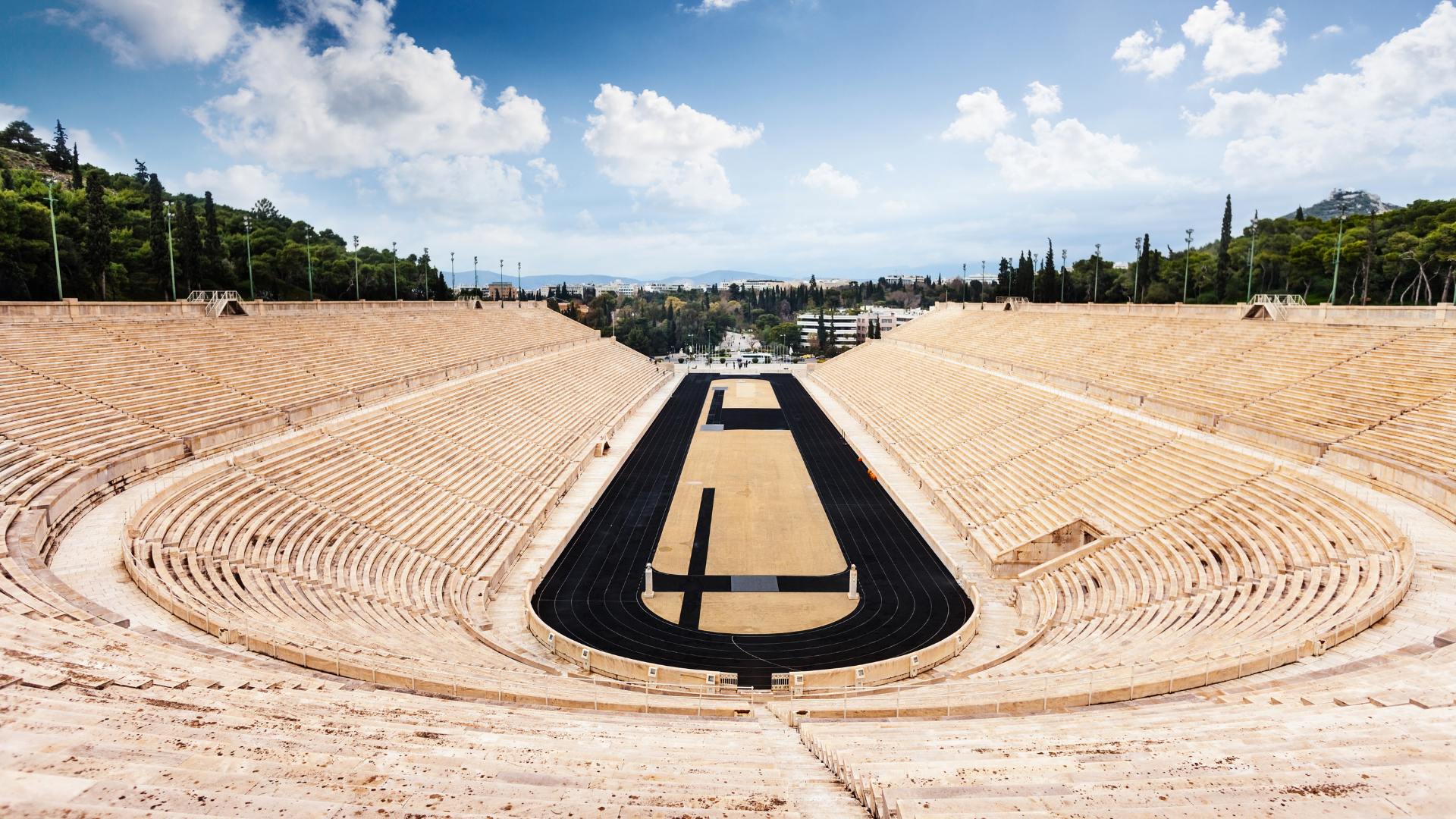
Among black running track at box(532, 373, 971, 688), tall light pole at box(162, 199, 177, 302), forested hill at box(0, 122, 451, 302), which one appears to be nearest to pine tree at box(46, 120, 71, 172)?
forested hill at box(0, 122, 451, 302)

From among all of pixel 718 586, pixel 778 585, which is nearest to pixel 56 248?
pixel 718 586

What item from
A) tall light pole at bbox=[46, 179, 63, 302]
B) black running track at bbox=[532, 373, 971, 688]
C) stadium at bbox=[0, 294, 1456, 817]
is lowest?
black running track at bbox=[532, 373, 971, 688]

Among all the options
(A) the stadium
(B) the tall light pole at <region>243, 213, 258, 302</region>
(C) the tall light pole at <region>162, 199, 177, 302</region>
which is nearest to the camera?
(A) the stadium

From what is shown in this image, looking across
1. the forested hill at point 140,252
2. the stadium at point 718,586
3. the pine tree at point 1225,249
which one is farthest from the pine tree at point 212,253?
the pine tree at point 1225,249

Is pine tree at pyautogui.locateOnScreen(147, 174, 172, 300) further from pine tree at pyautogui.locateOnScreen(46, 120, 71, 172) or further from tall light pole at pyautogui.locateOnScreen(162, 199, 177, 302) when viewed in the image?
pine tree at pyautogui.locateOnScreen(46, 120, 71, 172)

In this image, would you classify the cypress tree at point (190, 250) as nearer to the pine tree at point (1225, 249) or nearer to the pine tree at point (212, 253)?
the pine tree at point (212, 253)

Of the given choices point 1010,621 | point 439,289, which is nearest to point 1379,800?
point 1010,621
